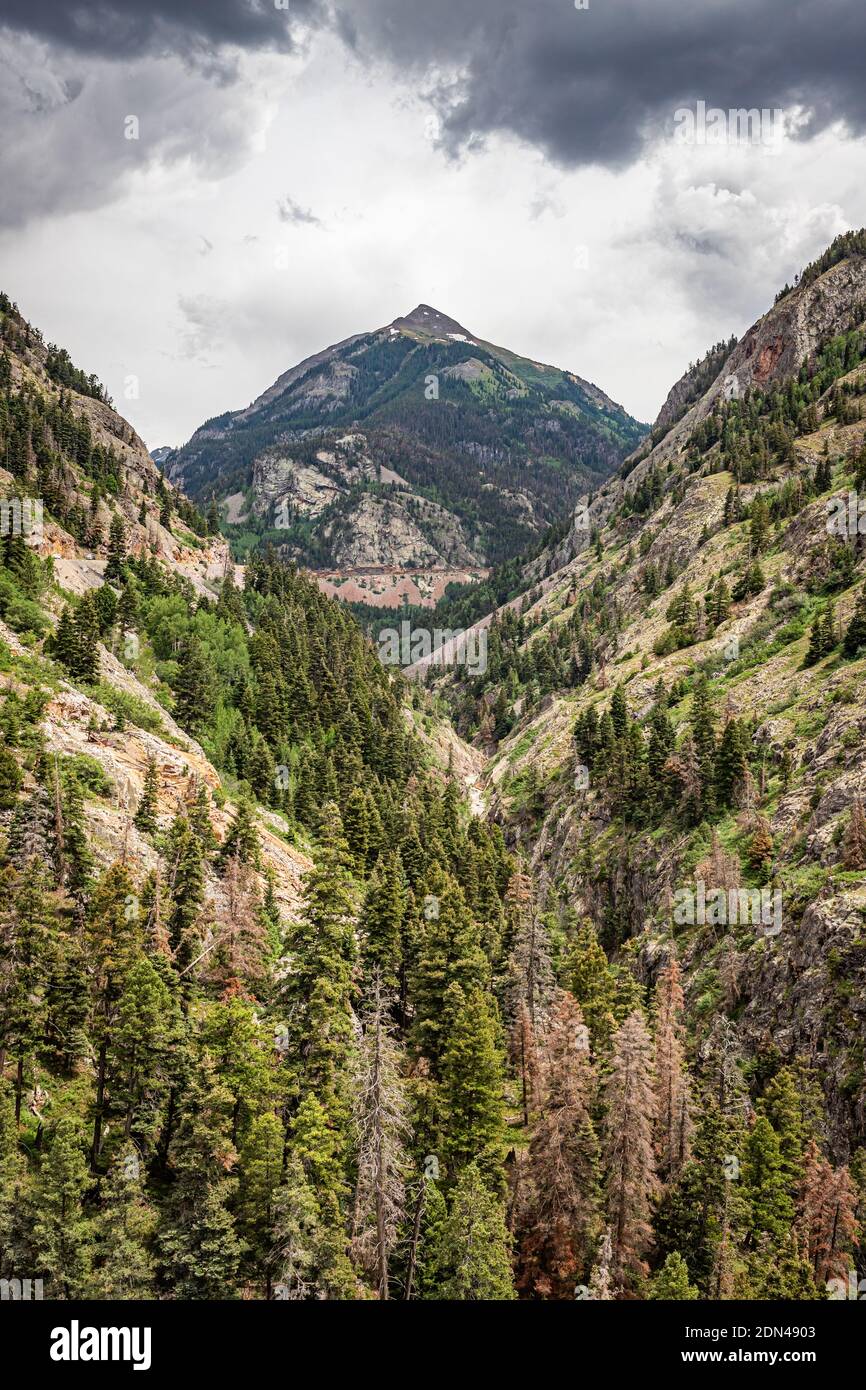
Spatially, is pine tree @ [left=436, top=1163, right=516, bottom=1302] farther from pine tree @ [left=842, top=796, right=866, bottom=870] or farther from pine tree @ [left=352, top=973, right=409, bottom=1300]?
pine tree @ [left=842, top=796, right=866, bottom=870]

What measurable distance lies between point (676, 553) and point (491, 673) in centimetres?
6048

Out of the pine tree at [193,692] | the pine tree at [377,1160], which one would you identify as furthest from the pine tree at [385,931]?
the pine tree at [193,692]

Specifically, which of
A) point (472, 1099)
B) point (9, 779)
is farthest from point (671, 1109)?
point (9, 779)

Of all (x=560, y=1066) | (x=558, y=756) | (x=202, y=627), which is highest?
(x=202, y=627)

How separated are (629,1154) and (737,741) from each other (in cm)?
4207

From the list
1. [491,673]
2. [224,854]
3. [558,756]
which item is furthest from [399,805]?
[491,673]

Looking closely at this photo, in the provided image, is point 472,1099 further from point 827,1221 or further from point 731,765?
point 731,765

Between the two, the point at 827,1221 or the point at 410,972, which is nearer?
the point at 827,1221

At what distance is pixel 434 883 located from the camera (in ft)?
199

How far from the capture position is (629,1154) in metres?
35.7

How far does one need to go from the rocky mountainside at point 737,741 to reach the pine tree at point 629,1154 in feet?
27.6

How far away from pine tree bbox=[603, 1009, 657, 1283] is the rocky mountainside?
8.42 metres

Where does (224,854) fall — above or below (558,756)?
below
